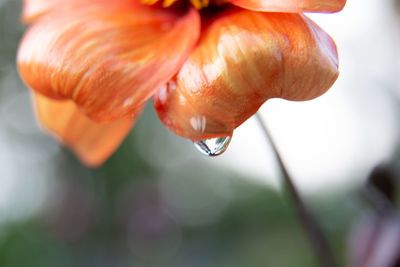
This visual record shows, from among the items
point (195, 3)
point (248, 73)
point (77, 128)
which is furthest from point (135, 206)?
point (248, 73)

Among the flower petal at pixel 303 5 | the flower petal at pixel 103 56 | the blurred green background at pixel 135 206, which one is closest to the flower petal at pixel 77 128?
the flower petal at pixel 103 56

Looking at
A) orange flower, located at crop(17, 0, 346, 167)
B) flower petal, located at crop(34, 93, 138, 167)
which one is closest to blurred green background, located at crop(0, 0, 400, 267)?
flower petal, located at crop(34, 93, 138, 167)

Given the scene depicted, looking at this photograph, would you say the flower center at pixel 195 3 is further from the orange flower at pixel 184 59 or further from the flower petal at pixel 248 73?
the flower petal at pixel 248 73

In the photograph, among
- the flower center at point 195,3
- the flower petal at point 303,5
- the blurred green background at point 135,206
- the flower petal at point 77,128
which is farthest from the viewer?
the blurred green background at point 135,206

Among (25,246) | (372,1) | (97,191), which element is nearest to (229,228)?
(97,191)

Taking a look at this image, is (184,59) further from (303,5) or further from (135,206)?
(135,206)

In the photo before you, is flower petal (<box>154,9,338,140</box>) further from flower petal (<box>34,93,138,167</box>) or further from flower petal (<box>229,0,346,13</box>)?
flower petal (<box>34,93,138,167</box>)

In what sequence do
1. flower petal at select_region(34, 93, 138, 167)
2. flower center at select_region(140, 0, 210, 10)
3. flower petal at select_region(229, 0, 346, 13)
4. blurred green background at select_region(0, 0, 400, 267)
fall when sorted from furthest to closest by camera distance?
blurred green background at select_region(0, 0, 400, 267) < flower petal at select_region(34, 93, 138, 167) < flower center at select_region(140, 0, 210, 10) < flower petal at select_region(229, 0, 346, 13)
